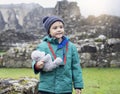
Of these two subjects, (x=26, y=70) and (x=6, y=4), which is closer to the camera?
(x=26, y=70)

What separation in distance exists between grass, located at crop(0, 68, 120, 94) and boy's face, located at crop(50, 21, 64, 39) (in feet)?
14.0

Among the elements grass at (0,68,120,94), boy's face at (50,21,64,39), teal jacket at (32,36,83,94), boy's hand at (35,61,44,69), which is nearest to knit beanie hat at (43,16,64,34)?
boy's face at (50,21,64,39)

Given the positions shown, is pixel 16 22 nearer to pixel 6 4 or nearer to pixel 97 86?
pixel 6 4

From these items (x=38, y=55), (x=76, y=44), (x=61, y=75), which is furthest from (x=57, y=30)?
(x=76, y=44)

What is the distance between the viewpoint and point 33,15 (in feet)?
189

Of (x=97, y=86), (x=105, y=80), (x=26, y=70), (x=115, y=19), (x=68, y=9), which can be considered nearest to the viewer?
(x=97, y=86)

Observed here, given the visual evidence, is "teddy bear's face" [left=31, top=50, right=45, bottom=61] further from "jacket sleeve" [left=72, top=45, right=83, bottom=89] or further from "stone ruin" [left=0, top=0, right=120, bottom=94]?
"stone ruin" [left=0, top=0, right=120, bottom=94]

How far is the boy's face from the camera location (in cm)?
515

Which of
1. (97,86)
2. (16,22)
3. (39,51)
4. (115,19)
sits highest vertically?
(16,22)

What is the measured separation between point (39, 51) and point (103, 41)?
30.8 ft

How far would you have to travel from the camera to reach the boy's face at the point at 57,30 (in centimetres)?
515

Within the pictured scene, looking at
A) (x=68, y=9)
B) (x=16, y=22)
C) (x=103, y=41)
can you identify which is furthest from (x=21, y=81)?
(x=16, y=22)

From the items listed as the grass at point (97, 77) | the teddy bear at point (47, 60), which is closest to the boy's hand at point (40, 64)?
the teddy bear at point (47, 60)

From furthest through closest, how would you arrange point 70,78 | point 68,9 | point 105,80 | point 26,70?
point 68,9 < point 26,70 < point 105,80 < point 70,78
